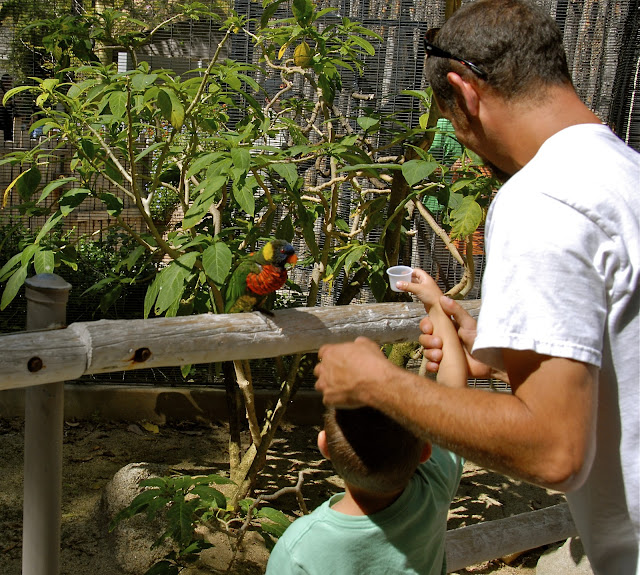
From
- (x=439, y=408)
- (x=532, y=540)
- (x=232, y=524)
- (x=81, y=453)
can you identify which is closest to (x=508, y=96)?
(x=439, y=408)

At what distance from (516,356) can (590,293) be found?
96mm

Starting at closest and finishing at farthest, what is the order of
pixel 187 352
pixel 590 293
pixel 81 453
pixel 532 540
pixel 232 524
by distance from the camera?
pixel 590 293
pixel 187 352
pixel 532 540
pixel 232 524
pixel 81 453

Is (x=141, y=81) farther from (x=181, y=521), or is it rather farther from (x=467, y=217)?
(x=181, y=521)

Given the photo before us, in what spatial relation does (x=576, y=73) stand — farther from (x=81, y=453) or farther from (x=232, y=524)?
(x=81, y=453)

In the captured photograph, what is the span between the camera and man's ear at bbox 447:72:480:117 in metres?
0.81

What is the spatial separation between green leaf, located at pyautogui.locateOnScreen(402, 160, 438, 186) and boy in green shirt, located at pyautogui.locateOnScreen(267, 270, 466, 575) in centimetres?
112

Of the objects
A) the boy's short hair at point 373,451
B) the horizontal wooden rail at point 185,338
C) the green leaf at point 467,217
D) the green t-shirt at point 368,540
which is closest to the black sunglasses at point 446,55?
the boy's short hair at point 373,451

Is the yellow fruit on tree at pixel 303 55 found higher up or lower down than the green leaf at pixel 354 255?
higher up

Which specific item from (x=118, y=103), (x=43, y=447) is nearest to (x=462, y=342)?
(x=43, y=447)

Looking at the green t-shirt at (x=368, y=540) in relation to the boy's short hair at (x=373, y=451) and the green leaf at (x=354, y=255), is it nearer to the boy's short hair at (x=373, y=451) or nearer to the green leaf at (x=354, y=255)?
the boy's short hair at (x=373, y=451)

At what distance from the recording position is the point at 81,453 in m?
3.32

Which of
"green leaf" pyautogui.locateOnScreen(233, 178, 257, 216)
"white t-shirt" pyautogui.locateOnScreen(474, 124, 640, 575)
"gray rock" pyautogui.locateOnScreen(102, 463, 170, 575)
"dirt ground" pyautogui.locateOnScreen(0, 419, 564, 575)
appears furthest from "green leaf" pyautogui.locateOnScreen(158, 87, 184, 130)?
"dirt ground" pyautogui.locateOnScreen(0, 419, 564, 575)

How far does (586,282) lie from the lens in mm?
670

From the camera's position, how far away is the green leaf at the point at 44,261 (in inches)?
83.0
